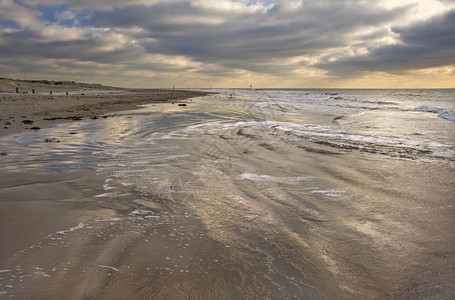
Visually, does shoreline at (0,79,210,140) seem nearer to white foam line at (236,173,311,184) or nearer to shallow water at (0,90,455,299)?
shallow water at (0,90,455,299)

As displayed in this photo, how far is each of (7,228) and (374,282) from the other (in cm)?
352

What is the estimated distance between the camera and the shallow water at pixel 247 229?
2199mm

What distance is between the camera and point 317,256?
2.60m

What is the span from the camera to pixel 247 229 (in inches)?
122

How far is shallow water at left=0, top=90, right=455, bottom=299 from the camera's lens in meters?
2.20

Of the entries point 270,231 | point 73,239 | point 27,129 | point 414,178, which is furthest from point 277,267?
point 27,129

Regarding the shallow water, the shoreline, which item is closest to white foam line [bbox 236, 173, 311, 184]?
the shallow water

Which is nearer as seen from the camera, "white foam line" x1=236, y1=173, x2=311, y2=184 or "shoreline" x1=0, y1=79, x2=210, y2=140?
"white foam line" x1=236, y1=173, x2=311, y2=184

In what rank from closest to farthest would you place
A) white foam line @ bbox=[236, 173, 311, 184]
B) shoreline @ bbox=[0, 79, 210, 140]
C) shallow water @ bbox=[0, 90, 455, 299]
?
1. shallow water @ bbox=[0, 90, 455, 299]
2. white foam line @ bbox=[236, 173, 311, 184]
3. shoreline @ bbox=[0, 79, 210, 140]

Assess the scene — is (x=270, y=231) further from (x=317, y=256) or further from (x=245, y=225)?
(x=317, y=256)

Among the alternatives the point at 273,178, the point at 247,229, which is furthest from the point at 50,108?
the point at 247,229

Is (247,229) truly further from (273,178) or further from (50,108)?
(50,108)

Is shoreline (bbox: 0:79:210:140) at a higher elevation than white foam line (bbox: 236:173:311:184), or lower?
higher

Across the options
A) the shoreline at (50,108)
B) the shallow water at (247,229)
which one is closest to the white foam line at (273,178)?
the shallow water at (247,229)
